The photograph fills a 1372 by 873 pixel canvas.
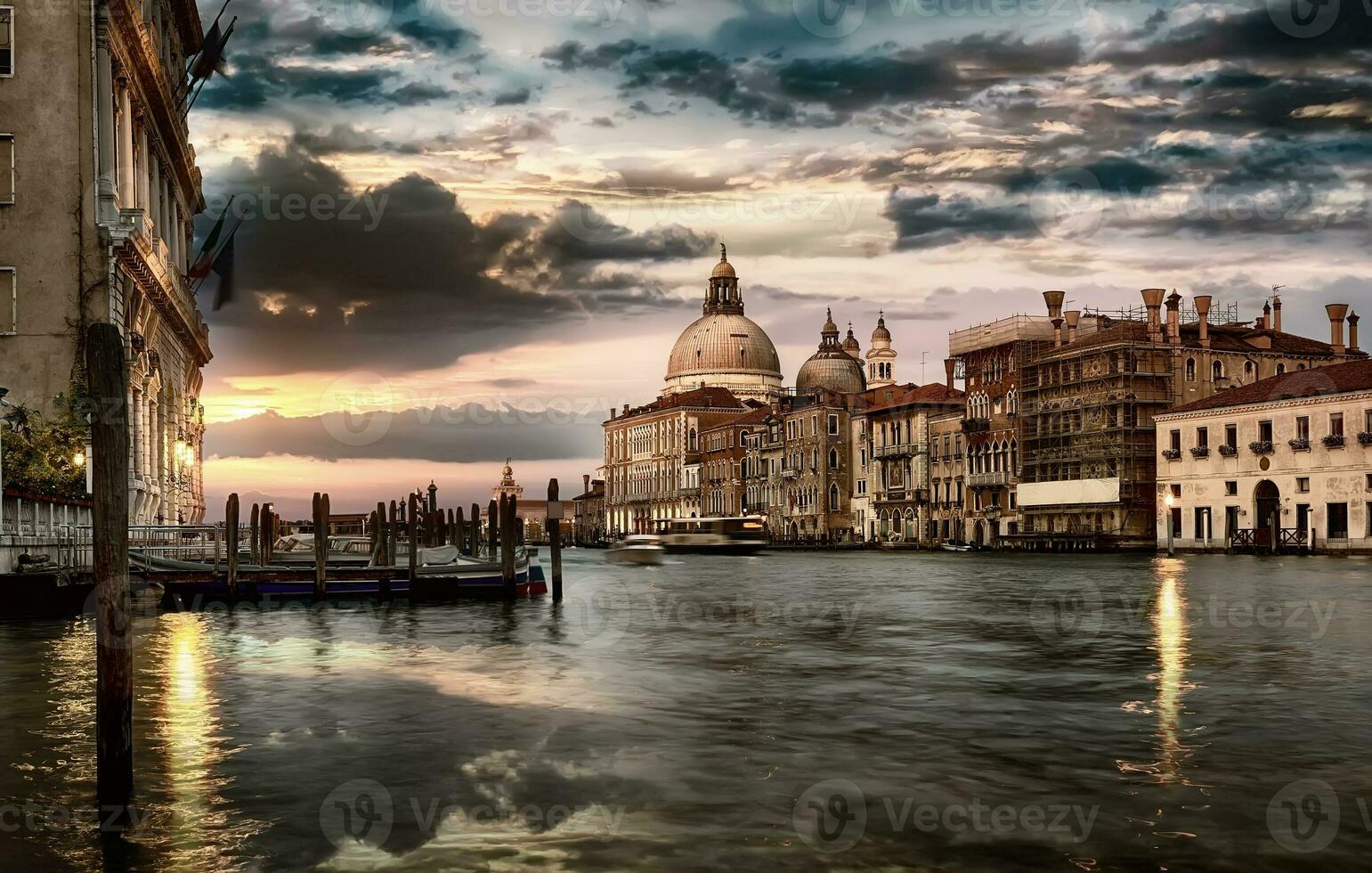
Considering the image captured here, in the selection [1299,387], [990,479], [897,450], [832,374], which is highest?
[832,374]

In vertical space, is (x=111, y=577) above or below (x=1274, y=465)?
below

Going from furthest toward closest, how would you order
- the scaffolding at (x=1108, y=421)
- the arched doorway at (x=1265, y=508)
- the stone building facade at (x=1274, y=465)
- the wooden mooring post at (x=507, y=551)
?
the scaffolding at (x=1108, y=421)
the arched doorway at (x=1265, y=508)
the stone building facade at (x=1274, y=465)
the wooden mooring post at (x=507, y=551)

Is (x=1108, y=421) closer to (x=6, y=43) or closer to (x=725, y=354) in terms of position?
(x=6, y=43)

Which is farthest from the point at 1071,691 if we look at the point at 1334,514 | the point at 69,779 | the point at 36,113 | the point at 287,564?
the point at 1334,514

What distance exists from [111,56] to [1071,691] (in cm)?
2060

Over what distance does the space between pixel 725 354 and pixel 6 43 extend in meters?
95.4

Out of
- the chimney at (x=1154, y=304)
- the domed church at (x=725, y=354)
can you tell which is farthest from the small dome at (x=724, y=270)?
the chimney at (x=1154, y=304)

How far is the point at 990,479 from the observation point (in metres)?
67.1

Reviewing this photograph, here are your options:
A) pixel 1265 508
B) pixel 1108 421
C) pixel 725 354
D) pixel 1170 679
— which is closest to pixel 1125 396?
pixel 1108 421

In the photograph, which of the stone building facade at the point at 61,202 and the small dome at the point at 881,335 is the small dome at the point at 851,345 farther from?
the stone building facade at the point at 61,202

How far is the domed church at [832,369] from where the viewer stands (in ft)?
350
